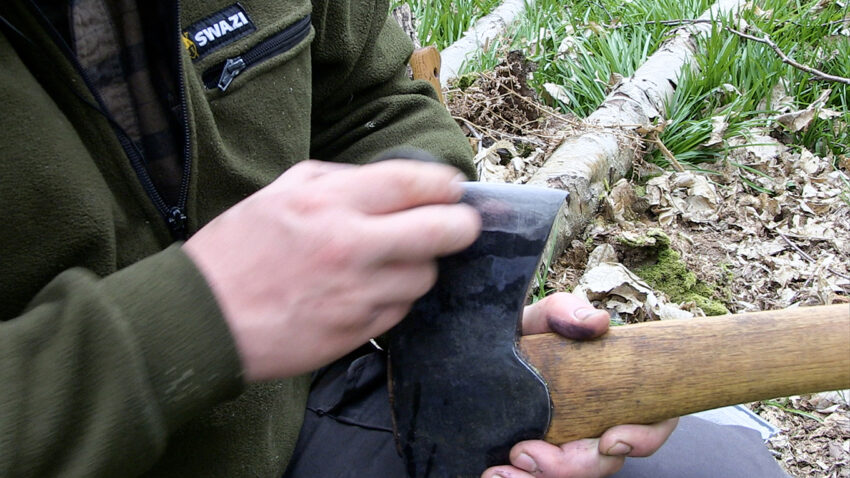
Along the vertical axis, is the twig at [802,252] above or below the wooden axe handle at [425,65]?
below

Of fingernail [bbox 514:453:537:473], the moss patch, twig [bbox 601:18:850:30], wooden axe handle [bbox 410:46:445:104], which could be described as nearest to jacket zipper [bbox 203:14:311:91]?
fingernail [bbox 514:453:537:473]

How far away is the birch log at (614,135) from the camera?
3.13 m

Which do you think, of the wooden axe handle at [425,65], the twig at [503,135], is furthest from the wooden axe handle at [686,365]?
the twig at [503,135]

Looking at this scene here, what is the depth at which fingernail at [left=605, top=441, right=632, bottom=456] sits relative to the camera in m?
1.27

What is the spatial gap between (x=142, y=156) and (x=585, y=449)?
0.97 m

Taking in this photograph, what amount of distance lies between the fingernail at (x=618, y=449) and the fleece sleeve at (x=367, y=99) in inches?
32.8

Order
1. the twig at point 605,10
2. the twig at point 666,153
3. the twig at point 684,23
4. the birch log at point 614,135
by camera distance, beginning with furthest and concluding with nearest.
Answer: the twig at point 605,10
the twig at point 684,23
the twig at point 666,153
the birch log at point 614,135

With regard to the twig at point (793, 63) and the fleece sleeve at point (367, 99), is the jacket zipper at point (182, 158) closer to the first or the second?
the fleece sleeve at point (367, 99)

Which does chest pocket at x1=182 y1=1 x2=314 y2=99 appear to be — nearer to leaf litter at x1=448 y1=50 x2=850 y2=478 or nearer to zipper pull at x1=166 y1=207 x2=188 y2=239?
zipper pull at x1=166 y1=207 x2=188 y2=239

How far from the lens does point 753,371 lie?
1.19 meters

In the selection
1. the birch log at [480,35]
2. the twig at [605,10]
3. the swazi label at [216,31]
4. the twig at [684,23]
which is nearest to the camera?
the swazi label at [216,31]

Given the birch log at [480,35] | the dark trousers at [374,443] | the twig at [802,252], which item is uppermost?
the dark trousers at [374,443]

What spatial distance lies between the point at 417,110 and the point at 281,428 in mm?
918

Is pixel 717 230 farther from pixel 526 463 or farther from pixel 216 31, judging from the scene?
pixel 216 31
